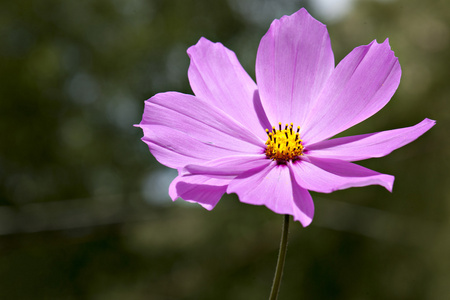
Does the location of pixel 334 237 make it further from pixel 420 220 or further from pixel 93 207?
pixel 93 207

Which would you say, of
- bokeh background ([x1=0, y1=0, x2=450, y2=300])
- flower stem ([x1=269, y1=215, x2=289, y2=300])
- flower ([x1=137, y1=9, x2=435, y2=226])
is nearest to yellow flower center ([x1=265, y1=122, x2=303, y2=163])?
flower ([x1=137, y1=9, x2=435, y2=226])

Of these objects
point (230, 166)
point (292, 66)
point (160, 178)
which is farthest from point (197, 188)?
point (160, 178)

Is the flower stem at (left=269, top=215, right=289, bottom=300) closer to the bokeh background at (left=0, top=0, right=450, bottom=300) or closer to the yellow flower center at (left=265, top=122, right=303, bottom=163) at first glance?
the yellow flower center at (left=265, top=122, right=303, bottom=163)

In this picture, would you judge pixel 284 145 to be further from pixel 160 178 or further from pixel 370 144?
pixel 160 178

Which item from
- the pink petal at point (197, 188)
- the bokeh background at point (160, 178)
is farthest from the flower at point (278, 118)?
the bokeh background at point (160, 178)

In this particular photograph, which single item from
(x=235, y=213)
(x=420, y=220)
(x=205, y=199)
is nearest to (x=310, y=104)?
(x=205, y=199)
